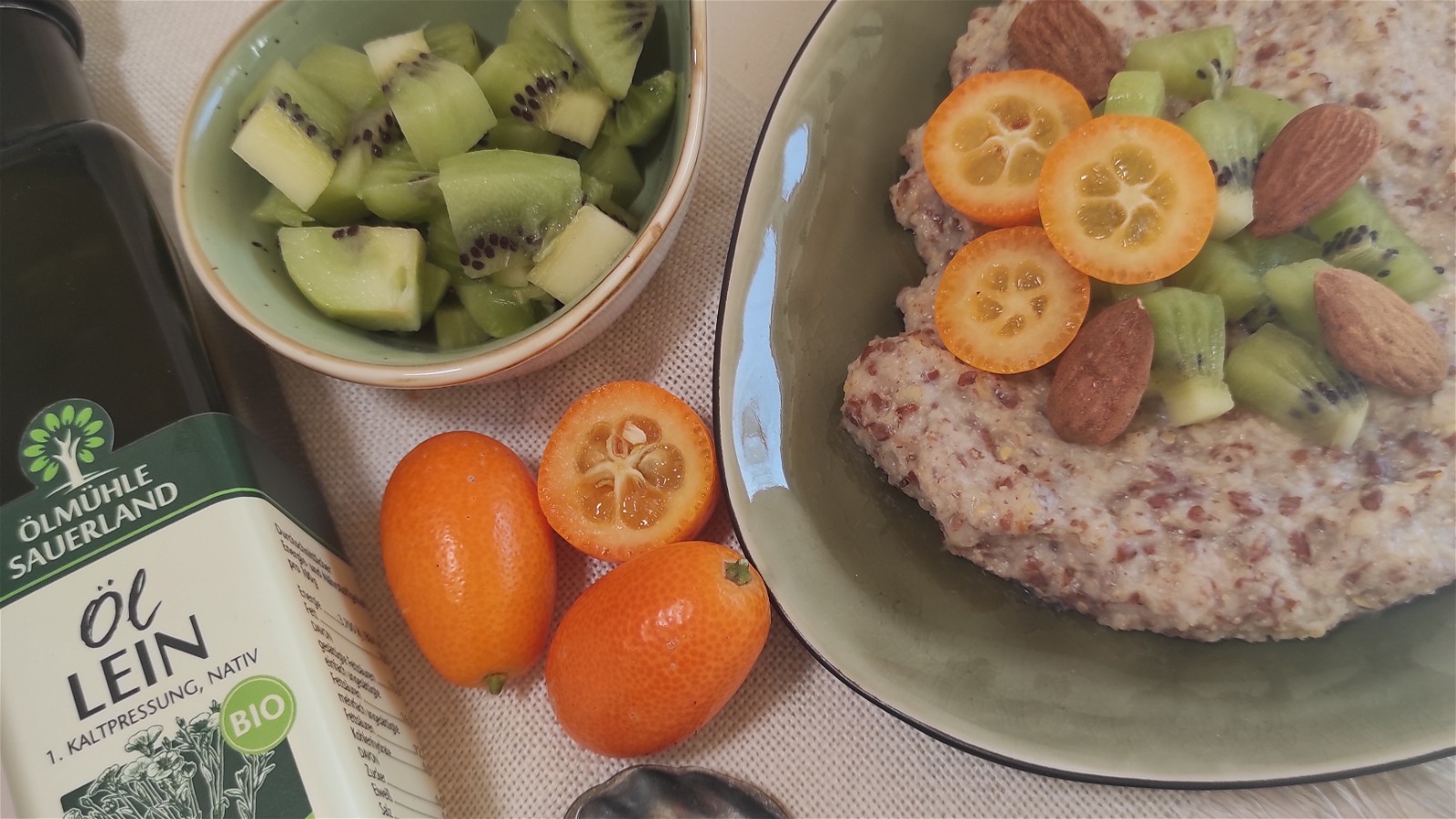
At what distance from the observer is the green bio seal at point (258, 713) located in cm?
84

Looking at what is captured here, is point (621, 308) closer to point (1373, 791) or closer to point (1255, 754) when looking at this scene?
point (1255, 754)

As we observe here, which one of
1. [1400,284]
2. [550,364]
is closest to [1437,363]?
[1400,284]

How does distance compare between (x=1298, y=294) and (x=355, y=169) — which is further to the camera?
(x=355, y=169)

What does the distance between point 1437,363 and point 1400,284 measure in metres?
0.10

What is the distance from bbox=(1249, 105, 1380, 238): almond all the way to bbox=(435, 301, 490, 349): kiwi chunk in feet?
2.94

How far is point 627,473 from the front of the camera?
1024 millimetres

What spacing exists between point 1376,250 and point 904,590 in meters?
0.62

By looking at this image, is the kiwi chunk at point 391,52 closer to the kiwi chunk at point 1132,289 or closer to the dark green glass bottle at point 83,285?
the dark green glass bottle at point 83,285

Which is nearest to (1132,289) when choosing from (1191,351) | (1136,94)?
(1191,351)

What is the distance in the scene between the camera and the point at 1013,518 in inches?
35.6

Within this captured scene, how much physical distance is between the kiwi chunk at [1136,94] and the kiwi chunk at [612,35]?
1.80 ft

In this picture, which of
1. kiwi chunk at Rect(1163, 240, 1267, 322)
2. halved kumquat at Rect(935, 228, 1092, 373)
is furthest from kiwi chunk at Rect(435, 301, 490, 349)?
kiwi chunk at Rect(1163, 240, 1267, 322)

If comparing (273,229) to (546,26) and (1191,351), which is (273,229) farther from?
(1191,351)

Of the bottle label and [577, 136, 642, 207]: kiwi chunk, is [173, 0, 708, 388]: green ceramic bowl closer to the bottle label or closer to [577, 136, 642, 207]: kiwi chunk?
[577, 136, 642, 207]: kiwi chunk
